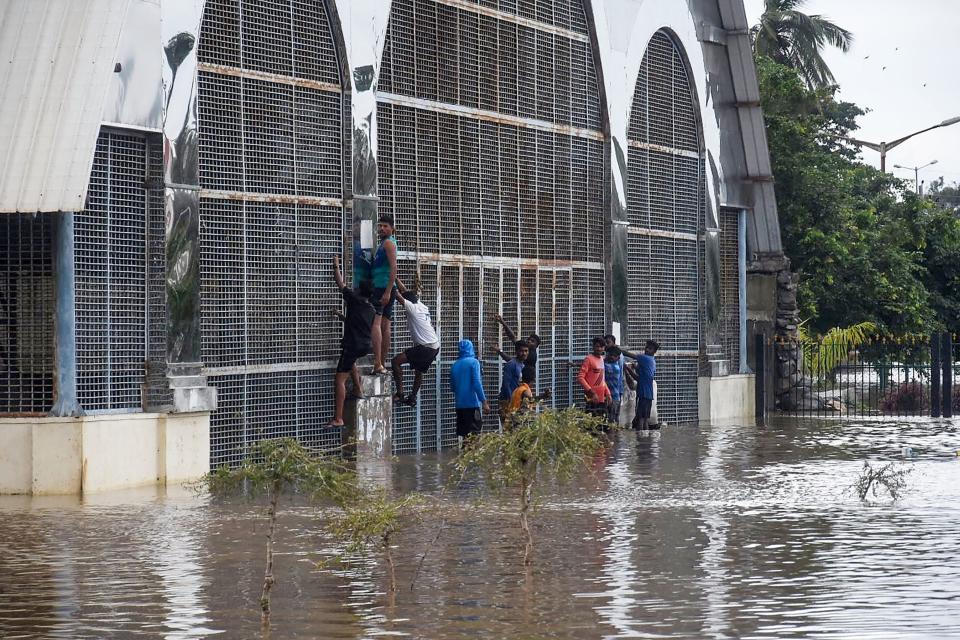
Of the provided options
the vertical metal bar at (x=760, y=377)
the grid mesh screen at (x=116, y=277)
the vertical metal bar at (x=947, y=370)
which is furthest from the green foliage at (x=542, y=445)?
the vertical metal bar at (x=947, y=370)

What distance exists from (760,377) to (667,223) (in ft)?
13.3

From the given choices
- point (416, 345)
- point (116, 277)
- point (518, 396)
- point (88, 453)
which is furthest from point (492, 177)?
point (88, 453)

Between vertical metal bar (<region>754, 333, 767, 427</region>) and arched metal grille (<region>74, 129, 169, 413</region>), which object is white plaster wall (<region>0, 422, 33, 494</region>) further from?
vertical metal bar (<region>754, 333, 767, 427</region>)

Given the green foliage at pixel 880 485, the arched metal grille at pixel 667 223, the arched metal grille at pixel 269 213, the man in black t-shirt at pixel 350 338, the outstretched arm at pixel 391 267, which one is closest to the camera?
the green foliage at pixel 880 485

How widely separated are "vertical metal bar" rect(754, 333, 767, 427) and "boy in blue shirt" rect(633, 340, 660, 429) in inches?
188

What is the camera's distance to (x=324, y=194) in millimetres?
18578

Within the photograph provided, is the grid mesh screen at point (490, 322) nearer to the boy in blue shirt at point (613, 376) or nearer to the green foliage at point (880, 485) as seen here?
the boy in blue shirt at point (613, 376)

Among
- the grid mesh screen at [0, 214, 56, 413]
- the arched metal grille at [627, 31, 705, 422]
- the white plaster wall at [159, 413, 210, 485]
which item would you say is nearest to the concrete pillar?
the white plaster wall at [159, 413, 210, 485]

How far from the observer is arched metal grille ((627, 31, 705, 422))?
2567 centimetres

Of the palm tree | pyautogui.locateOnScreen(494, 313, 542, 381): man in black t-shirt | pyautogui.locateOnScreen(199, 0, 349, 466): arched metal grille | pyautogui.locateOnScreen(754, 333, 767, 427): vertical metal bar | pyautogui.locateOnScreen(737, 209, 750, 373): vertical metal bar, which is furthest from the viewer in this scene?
the palm tree

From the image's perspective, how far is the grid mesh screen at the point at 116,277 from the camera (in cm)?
1530

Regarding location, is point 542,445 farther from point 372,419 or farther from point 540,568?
point 372,419

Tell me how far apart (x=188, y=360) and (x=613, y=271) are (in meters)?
9.73

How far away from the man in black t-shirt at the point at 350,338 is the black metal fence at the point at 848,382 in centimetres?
1198
